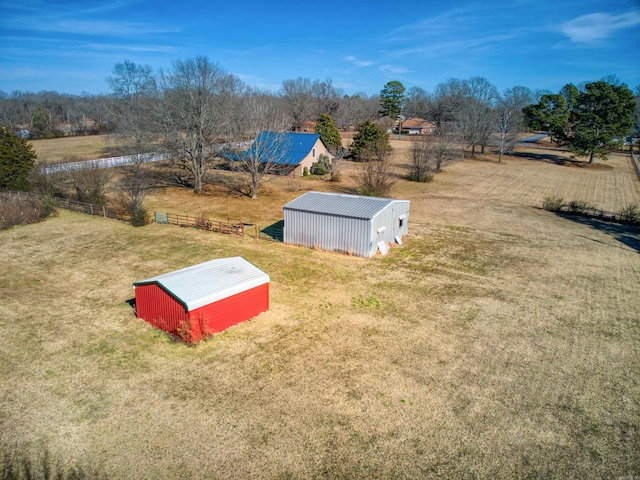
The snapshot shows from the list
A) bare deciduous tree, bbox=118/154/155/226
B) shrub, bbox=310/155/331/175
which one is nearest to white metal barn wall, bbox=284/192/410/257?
bare deciduous tree, bbox=118/154/155/226

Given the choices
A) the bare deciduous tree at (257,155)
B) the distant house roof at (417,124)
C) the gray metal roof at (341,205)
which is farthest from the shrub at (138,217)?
the distant house roof at (417,124)

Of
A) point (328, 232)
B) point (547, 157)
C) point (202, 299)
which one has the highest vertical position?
point (547, 157)

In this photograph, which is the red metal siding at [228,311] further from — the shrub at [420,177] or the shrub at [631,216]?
the shrub at [420,177]

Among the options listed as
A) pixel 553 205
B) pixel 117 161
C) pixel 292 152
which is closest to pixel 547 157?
pixel 553 205

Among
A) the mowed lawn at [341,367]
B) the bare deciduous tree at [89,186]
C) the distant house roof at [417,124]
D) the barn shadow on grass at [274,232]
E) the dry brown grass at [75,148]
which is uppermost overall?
the distant house roof at [417,124]

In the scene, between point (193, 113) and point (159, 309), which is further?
point (193, 113)

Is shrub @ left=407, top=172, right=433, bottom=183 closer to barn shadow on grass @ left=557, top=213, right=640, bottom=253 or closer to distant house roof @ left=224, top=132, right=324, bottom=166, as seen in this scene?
distant house roof @ left=224, top=132, right=324, bottom=166

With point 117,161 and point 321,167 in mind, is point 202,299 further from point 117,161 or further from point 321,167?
point 117,161

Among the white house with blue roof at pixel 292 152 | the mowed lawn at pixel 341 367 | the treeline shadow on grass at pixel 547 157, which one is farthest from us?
the treeline shadow on grass at pixel 547 157
